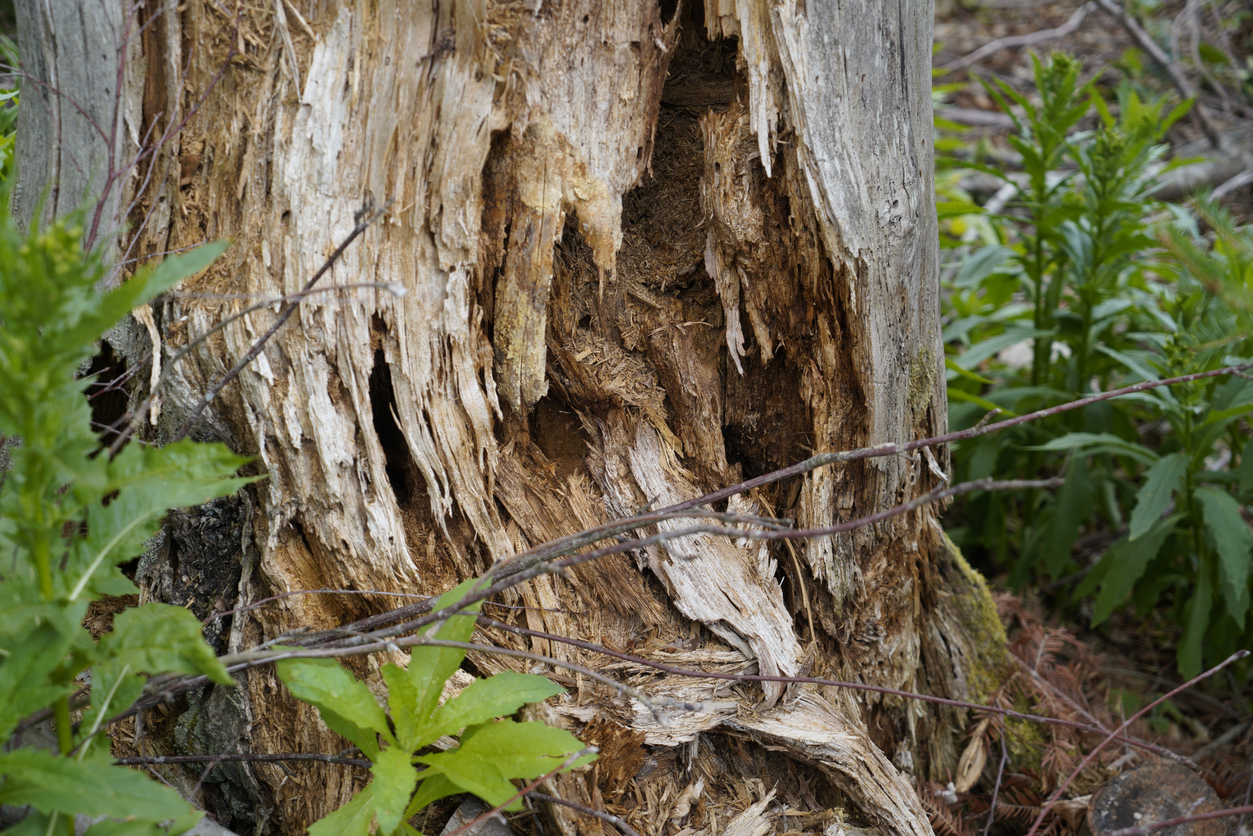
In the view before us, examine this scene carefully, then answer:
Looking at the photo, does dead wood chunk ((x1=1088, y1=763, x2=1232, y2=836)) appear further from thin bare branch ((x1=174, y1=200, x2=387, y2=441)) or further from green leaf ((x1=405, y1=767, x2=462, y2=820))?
thin bare branch ((x1=174, y1=200, x2=387, y2=441))

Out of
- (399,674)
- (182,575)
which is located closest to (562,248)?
(399,674)

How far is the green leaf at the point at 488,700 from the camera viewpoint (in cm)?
153

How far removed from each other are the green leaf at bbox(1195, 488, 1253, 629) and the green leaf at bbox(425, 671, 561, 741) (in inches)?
85.8

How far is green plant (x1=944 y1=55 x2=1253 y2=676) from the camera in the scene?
2562mm

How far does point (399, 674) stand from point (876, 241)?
4.86 ft

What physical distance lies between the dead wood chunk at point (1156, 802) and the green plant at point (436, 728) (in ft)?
5.15

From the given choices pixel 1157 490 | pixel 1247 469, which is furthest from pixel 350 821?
pixel 1247 469

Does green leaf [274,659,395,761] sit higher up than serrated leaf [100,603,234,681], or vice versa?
serrated leaf [100,603,234,681]

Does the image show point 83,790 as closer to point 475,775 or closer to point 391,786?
point 391,786

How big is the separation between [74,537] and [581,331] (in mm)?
1147

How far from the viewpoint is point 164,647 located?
1.21 m


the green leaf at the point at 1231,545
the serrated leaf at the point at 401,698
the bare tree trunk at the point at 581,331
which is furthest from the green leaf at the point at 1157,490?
the serrated leaf at the point at 401,698

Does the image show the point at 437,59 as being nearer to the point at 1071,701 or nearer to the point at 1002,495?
the point at 1071,701

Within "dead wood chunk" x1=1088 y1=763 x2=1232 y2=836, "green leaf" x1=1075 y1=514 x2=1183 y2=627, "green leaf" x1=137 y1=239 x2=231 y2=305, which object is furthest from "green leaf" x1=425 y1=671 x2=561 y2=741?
"green leaf" x1=1075 y1=514 x2=1183 y2=627
